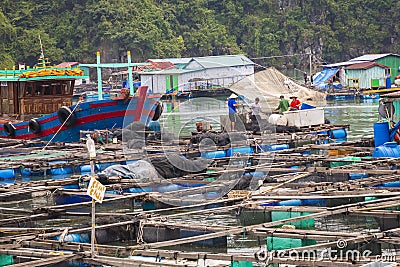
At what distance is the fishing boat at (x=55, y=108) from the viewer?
2711cm

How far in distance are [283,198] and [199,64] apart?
49.9 metres

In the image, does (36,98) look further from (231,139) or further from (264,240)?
(264,240)

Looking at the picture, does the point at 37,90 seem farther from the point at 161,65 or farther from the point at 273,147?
the point at 161,65

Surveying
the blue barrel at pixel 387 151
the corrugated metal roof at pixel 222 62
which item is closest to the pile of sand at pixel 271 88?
the blue barrel at pixel 387 151

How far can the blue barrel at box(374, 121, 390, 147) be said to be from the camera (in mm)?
19969

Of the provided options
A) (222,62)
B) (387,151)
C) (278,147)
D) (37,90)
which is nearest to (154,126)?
(37,90)

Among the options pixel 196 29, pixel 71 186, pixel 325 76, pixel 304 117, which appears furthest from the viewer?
pixel 196 29

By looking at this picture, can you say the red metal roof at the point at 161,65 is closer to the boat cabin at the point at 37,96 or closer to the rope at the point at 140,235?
the boat cabin at the point at 37,96

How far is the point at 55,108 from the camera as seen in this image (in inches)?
1174

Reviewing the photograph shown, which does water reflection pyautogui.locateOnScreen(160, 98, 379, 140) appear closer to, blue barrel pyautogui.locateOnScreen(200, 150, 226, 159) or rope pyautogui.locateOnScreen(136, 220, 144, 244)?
blue barrel pyautogui.locateOnScreen(200, 150, 226, 159)

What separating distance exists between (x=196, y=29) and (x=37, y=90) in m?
54.5

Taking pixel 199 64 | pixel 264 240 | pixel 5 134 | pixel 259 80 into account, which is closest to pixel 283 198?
pixel 264 240

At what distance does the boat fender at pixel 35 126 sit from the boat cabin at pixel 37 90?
1.77m

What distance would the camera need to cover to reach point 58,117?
2722 centimetres
